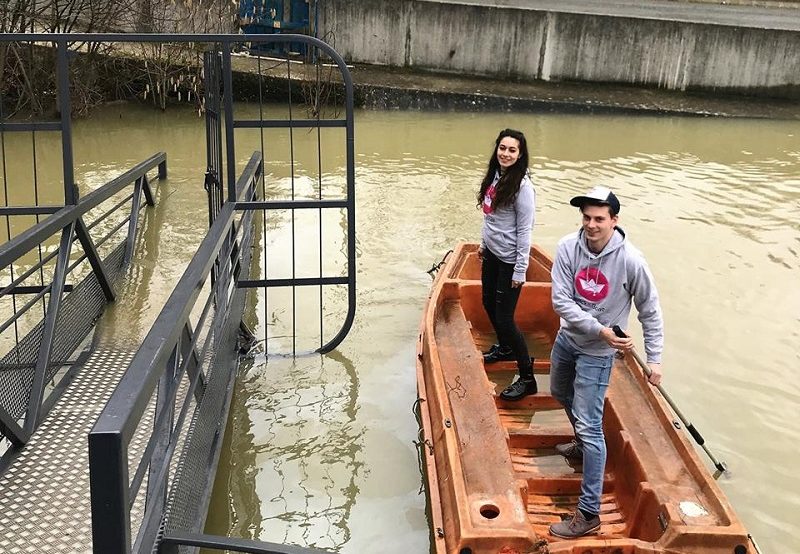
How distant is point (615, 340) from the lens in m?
3.54

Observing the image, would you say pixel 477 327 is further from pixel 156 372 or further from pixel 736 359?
pixel 156 372

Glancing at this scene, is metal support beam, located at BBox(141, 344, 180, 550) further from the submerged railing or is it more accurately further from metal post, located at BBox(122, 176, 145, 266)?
metal post, located at BBox(122, 176, 145, 266)

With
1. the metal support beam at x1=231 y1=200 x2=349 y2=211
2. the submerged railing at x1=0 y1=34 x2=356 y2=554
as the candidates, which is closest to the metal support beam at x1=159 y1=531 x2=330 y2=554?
the submerged railing at x1=0 y1=34 x2=356 y2=554

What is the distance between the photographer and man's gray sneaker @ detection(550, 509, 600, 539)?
3604 millimetres

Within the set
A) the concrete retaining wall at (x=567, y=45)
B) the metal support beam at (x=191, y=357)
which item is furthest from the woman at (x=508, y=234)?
the concrete retaining wall at (x=567, y=45)

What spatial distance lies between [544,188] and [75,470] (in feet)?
29.6

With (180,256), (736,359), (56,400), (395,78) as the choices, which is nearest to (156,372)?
(56,400)

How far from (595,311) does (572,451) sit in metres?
1.05

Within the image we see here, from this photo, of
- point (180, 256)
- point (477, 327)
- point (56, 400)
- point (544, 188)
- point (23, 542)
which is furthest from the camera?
point (544, 188)

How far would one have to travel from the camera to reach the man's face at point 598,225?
348cm

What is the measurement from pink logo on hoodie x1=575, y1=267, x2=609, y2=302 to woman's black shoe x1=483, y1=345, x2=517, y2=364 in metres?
1.76

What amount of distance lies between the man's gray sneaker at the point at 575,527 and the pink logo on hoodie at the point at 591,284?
3.26 feet

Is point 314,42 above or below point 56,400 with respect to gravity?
above

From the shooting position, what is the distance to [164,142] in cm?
1411
